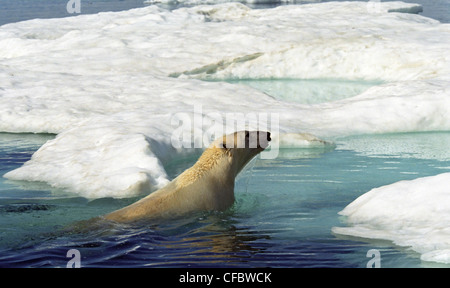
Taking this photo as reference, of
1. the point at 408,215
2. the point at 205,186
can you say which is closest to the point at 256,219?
the point at 205,186

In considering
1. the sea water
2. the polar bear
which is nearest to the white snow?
the sea water

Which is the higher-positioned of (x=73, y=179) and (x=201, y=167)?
(x=201, y=167)

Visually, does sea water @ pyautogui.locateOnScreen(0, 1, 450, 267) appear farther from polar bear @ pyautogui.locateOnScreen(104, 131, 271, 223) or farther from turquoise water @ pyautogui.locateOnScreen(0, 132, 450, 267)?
polar bear @ pyautogui.locateOnScreen(104, 131, 271, 223)

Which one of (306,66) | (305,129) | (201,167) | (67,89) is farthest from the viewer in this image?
(306,66)

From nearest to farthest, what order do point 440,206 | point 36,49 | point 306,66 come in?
point 440,206 → point 306,66 → point 36,49

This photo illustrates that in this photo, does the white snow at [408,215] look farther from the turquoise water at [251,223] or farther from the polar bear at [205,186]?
the polar bear at [205,186]

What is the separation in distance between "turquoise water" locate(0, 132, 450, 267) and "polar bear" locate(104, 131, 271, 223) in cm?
17

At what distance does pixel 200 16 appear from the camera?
917 inches

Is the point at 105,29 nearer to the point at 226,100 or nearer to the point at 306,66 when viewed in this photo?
the point at 306,66

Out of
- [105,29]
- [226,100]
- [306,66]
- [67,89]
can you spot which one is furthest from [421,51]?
[105,29]

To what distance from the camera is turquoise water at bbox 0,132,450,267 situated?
211 inches

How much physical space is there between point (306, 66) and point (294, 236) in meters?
10.5

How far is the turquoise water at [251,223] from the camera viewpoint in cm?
535

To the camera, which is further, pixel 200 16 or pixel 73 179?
pixel 200 16
